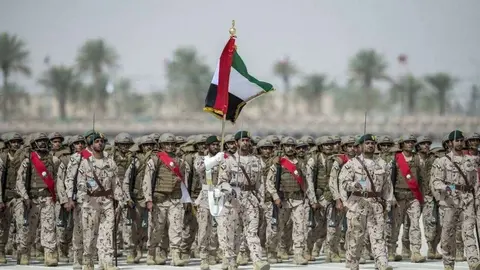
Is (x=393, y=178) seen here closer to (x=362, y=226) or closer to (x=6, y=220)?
(x=362, y=226)

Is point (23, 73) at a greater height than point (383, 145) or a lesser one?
greater

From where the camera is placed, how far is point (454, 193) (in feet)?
63.3

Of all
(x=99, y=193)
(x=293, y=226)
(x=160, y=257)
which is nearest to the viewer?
(x=99, y=193)

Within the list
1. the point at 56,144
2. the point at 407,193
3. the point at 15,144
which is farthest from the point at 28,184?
the point at 407,193

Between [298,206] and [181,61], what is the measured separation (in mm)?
101567

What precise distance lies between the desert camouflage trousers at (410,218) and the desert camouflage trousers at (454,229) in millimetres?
2601

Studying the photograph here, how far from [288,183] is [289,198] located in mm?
251

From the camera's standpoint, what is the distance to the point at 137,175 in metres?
22.0

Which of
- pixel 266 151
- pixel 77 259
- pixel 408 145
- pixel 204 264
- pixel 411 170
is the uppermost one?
pixel 408 145

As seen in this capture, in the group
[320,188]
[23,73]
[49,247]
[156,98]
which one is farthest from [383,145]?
[156,98]

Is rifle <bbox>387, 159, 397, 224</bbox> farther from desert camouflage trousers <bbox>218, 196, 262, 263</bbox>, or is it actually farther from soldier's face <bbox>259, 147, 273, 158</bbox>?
desert camouflage trousers <bbox>218, 196, 262, 263</bbox>

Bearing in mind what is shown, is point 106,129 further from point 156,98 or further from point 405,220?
point 405,220

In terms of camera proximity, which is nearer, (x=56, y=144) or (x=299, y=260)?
(x=299, y=260)

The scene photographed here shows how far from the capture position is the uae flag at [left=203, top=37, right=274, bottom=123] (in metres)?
19.8
